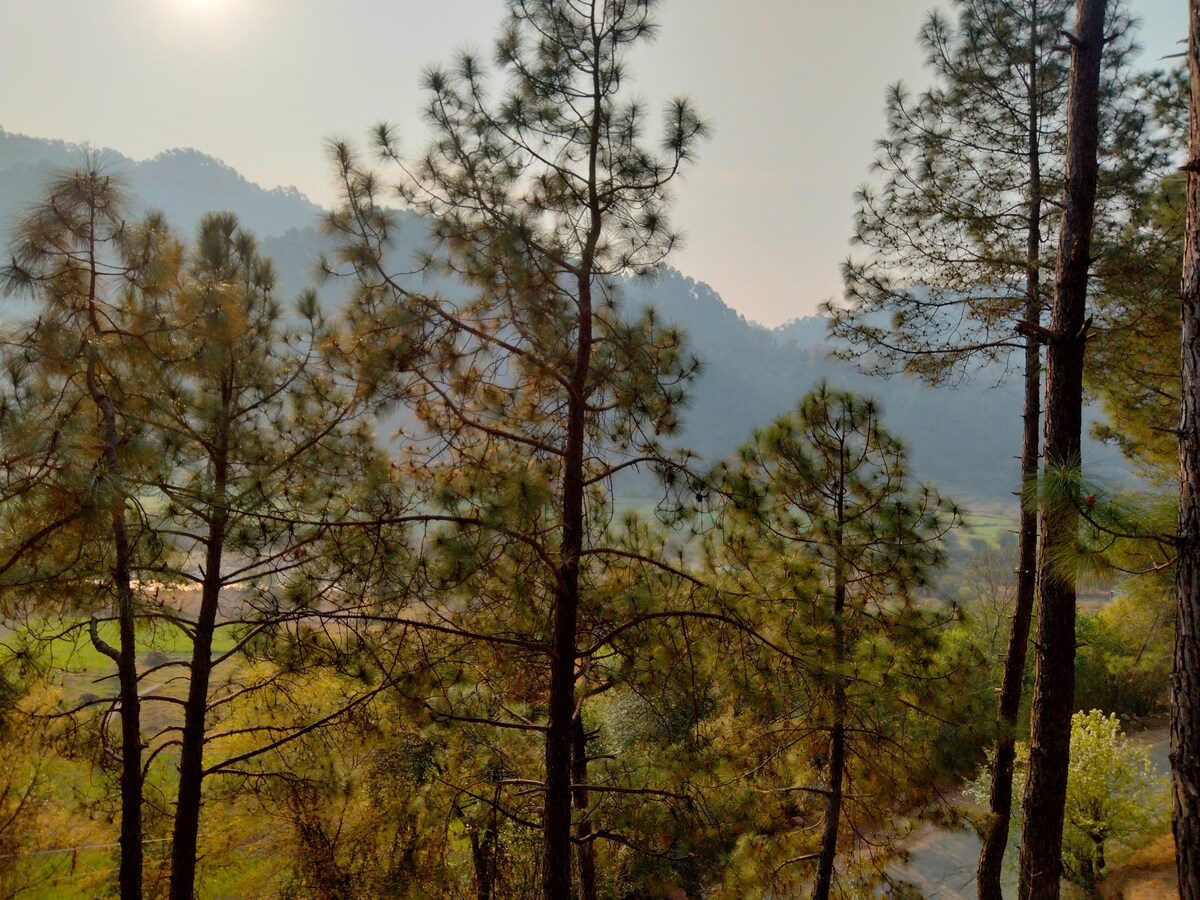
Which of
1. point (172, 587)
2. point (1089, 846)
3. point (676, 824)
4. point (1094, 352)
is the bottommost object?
point (1089, 846)

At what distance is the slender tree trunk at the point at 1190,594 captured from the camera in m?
2.16

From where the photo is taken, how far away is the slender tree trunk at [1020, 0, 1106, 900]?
3334 millimetres

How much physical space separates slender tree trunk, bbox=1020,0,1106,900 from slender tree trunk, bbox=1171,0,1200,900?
91cm

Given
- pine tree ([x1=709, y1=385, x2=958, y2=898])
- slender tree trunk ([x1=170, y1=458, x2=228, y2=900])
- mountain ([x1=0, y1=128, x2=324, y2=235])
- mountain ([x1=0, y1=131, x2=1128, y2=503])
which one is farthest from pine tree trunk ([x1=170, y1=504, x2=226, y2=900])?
mountain ([x1=0, y1=128, x2=324, y2=235])

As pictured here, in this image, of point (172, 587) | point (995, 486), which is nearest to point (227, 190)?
point (995, 486)

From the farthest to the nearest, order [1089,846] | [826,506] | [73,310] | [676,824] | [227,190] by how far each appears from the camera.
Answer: [227,190] < [1089,846] < [826,506] < [676,824] < [73,310]

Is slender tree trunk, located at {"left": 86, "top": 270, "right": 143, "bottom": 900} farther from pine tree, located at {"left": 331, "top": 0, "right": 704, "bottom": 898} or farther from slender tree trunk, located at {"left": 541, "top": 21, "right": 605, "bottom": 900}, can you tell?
slender tree trunk, located at {"left": 541, "top": 21, "right": 605, "bottom": 900}

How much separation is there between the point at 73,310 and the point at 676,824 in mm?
4496

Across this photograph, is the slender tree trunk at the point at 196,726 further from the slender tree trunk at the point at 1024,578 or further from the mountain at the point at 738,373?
the mountain at the point at 738,373

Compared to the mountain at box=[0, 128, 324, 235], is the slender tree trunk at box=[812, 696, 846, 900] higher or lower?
lower

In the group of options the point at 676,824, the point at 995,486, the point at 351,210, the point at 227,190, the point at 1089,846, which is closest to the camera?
the point at 351,210

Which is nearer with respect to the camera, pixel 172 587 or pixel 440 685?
pixel 440 685

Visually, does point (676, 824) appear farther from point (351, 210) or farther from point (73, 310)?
point (73, 310)

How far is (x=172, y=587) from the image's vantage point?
14.0ft
